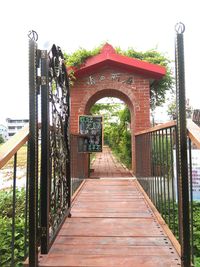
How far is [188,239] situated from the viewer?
6.98ft

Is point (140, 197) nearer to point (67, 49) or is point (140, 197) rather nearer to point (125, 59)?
point (125, 59)

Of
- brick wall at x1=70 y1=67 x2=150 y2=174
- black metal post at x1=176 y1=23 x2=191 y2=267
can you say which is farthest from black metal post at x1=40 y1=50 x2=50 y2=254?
brick wall at x1=70 y1=67 x2=150 y2=174

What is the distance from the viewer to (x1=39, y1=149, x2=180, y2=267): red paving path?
2381 millimetres

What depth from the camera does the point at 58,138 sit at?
9.98 ft

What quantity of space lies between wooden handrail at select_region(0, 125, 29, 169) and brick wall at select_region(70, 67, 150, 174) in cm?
525

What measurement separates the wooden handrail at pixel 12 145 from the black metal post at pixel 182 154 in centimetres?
110

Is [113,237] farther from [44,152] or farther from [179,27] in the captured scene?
[179,27]

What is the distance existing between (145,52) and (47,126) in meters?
7.58

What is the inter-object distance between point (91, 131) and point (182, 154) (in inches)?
207

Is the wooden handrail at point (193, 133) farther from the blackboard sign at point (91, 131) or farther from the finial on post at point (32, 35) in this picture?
the blackboard sign at point (91, 131)

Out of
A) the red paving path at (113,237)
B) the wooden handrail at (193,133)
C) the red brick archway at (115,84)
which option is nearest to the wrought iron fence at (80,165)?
the red brick archway at (115,84)

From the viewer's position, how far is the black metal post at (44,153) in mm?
2406

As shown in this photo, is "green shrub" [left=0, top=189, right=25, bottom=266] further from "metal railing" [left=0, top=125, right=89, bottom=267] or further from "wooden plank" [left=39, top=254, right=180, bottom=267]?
"wooden plank" [left=39, top=254, right=180, bottom=267]

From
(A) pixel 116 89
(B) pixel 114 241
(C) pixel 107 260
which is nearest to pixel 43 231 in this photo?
(C) pixel 107 260
